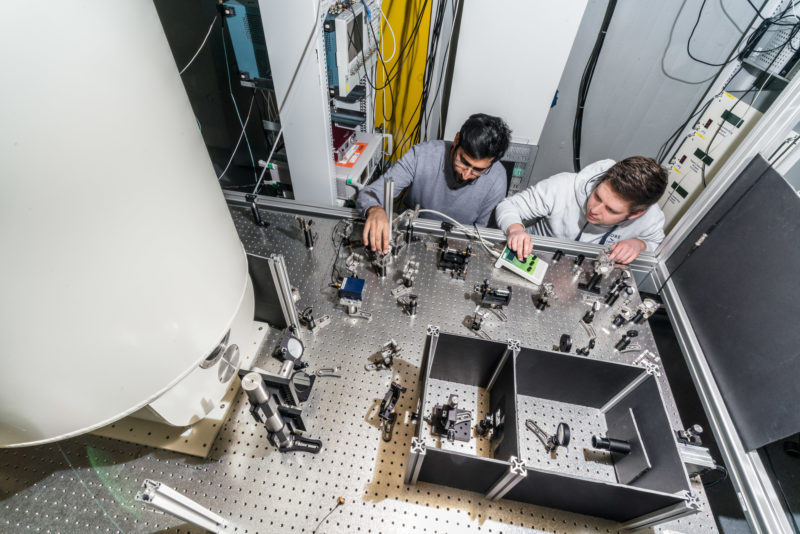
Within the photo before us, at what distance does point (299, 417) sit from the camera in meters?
0.93

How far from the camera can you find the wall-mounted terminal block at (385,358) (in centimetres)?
112

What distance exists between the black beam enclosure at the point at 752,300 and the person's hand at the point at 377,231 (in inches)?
46.3

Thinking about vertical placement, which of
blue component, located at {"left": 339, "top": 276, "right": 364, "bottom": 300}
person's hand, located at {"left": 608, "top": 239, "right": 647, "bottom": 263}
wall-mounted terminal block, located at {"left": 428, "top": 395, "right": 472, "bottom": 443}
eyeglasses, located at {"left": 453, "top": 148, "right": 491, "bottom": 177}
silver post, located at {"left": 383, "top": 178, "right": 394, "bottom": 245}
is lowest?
wall-mounted terminal block, located at {"left": 428, "top": 395, "right": 472, "bottom": 443}

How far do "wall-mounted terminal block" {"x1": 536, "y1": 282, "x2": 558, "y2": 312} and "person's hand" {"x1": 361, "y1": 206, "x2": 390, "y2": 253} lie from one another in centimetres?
61

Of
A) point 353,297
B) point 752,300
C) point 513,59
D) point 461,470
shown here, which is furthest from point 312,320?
point 513,59

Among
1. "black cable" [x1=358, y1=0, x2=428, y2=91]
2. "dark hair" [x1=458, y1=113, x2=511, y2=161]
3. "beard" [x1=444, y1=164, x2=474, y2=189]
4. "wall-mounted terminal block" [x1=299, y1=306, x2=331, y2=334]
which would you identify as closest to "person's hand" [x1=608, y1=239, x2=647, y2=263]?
"dark hair" [x1=458, y1=113, x2=511, y2=161]

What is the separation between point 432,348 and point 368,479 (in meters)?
0.38

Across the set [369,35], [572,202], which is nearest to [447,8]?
[369,35]

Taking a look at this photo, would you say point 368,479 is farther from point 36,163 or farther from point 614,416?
point 36,163

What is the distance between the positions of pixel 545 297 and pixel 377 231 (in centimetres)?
68

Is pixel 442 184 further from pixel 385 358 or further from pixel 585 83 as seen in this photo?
pixel 585 83

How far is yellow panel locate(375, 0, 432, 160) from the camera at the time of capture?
2471mm

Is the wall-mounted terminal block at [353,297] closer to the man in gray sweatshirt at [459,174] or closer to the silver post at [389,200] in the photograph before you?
the silver post at [389,200]

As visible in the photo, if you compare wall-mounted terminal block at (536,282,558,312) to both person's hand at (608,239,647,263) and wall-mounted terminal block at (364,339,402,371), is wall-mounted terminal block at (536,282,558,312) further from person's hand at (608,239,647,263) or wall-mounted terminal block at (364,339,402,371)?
wall-mounted terminal block at (364,339,402,371)
